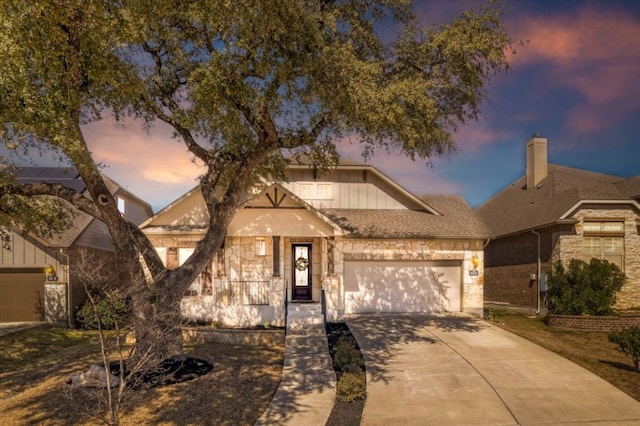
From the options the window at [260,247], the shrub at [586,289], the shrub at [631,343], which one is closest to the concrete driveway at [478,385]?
the shrub at [631,343]

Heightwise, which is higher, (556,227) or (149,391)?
(556,227)

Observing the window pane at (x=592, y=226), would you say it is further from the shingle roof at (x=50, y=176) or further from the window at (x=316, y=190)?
the shingle roof at (x=50, y=176)

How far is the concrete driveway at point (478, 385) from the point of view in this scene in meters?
8.34

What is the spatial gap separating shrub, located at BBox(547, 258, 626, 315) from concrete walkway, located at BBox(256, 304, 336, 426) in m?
9.00

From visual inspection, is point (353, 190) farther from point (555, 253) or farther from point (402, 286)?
point (555, 253)

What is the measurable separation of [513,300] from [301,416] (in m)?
16.4

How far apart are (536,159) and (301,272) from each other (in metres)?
14.5

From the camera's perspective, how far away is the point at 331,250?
17594mm

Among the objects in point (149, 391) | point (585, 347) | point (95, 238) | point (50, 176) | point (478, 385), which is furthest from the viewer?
point (50, 176)

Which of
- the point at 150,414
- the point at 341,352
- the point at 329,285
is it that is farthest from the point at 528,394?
the point at 329,285

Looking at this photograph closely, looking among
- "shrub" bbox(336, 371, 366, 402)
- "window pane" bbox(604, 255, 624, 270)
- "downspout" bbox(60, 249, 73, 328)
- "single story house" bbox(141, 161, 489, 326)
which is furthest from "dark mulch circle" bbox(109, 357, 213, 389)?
"window pane" bbox(604, 255, 624, 270)

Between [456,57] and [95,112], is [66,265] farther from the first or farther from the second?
[456,57]

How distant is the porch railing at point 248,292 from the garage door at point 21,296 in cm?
832

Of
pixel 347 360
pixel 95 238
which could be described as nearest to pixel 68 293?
pixel 95 238
